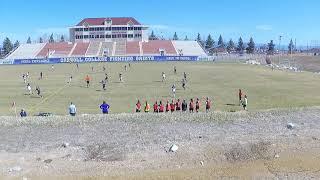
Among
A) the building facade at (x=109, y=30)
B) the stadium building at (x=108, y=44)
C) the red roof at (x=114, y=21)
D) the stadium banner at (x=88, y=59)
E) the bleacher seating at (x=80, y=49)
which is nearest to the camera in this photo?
the stadium banner at (x=88, y=59)

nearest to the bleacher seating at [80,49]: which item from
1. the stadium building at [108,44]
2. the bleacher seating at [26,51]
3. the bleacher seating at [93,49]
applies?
the stadium building at [108,44]

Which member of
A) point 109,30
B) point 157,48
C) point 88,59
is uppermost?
point 109,30

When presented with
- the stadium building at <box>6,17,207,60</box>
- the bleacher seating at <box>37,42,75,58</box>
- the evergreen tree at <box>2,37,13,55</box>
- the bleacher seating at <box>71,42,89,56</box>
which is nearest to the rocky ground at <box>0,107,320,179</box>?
the stadium building at <box>6,17,207,60</box>

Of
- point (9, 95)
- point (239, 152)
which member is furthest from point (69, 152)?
point (9, 95)

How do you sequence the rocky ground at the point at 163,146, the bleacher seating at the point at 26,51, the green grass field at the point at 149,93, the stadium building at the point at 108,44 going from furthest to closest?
the stadium building at the point at 108,44
the bleacher seating at the point at 26,51
the green grass field at the point at 149,93
the rocky ground at the point at 163,146

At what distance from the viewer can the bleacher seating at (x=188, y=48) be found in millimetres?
121269

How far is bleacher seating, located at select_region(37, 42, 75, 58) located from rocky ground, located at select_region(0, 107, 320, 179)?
Answer: 9702 cm

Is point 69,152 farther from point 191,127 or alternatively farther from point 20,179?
point 191,127

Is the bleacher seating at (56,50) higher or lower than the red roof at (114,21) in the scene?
lower

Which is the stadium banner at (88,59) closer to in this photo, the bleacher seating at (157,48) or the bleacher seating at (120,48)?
the bleacher seating at (157,48)

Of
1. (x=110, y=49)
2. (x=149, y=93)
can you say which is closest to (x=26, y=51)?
(x=110, y=49)

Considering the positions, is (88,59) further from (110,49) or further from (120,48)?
(120,48)

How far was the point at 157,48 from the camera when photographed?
127500 millimetres

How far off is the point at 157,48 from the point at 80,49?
20782mm
